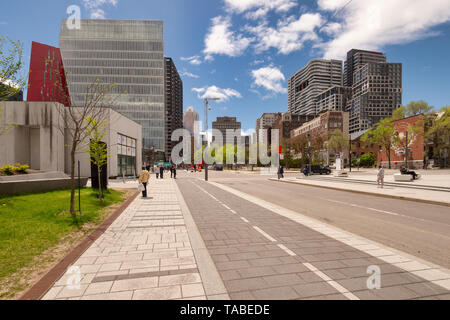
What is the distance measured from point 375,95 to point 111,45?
580 feet

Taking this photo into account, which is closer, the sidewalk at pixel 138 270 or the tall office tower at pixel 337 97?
the sidewalk at pixel 138 270

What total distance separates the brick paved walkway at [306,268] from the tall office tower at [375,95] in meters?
183

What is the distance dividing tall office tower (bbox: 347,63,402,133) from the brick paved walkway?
18304 cm

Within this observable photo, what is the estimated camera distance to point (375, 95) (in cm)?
16688

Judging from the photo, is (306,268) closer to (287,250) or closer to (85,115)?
(287,250)

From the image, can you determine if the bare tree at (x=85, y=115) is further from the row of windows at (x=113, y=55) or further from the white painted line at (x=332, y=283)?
the row of windows at (x=113, y=55)

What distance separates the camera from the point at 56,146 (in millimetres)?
26469

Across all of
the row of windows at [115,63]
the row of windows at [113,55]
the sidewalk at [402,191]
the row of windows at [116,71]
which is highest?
the row of windows at [113,55]

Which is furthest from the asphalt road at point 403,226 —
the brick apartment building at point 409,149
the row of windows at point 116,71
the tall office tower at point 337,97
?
the tall office tower at point 337,97

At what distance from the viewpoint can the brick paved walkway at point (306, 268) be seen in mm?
3025

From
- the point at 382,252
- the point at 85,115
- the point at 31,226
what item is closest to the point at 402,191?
the point at 382,252

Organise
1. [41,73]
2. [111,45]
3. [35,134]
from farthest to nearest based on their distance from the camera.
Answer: [111,45]
[41,73]
[35,134]
